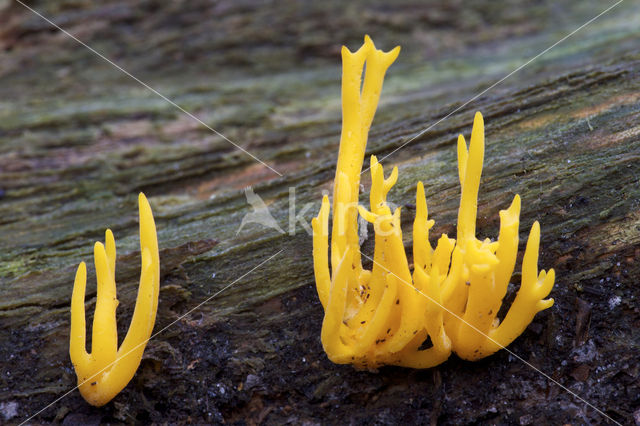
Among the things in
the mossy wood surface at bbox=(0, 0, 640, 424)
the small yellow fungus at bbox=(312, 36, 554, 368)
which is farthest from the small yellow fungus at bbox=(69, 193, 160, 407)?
the small yellow fungus at bbox=(312, 36, 554, 368)

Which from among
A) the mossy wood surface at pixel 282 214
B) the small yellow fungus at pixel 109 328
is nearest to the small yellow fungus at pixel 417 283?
the mossy wood surface at pixel 282 214

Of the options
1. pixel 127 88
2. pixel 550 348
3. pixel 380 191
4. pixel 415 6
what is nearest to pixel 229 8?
pixel 127 88

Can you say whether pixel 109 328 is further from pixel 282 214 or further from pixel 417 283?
pixel 417 283

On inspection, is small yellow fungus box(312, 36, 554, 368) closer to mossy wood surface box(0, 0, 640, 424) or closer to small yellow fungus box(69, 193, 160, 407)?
mossy wood surface box(0, 0, 640, 424)

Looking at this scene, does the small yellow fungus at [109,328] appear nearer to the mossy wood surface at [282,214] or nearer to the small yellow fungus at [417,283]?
the mossy wood surface at [282,214]

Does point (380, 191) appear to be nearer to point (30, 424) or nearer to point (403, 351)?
point (403, 351)
